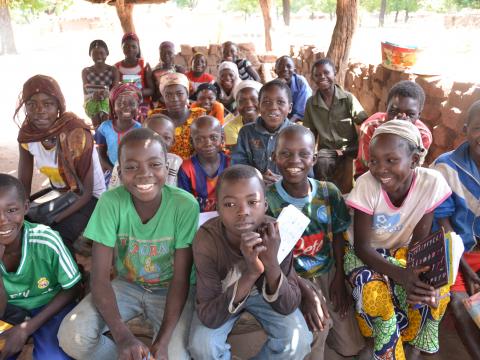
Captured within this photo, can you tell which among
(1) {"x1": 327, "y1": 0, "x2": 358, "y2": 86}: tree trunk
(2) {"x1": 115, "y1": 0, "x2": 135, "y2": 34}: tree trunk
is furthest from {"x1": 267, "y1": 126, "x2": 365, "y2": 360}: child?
(2) {"x1": 115, "y1": 0, "x2": 135, "y2": 34}: tree trunk

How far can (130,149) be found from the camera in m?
1.82

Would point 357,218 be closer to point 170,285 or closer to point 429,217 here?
point 429,217

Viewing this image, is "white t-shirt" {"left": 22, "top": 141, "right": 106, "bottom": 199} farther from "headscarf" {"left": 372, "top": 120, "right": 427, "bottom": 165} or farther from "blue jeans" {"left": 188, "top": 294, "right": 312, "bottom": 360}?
"headscarf" {"left": 372, "top": 120, "right": 427, "bottom": 165}

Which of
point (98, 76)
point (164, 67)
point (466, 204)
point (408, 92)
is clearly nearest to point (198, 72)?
point (164, 67)

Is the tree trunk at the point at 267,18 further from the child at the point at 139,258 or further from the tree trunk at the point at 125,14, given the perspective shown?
the child at the point at 139,258

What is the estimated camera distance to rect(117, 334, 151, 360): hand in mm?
1611

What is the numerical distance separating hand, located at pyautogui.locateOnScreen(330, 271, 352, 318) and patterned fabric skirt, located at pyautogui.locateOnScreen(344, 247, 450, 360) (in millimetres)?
48

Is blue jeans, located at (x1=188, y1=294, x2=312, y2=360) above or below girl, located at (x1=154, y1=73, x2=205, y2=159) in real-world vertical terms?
below

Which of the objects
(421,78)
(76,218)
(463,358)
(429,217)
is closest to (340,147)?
(421,78)

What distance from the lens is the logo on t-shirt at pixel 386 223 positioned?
2021 mm

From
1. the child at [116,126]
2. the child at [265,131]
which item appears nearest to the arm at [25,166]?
the child at [116,126]

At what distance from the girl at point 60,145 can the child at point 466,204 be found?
196 centimetres

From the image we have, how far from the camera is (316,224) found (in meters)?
2.02

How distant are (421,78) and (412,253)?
212cm
